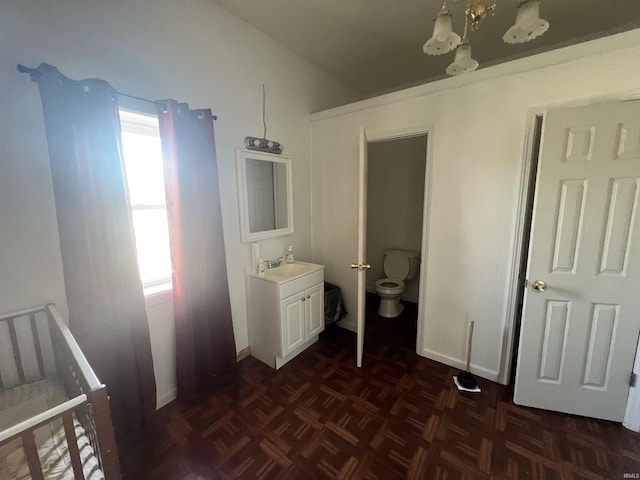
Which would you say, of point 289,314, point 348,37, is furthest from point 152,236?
point 348,37

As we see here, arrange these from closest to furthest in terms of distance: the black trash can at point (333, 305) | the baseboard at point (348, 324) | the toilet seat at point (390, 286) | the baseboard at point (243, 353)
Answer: the baseboard at point (243, 353) → the black trash can at point (333, 305) → the baseboard at point (348, 324) → the toilet seat at point (390, 286)

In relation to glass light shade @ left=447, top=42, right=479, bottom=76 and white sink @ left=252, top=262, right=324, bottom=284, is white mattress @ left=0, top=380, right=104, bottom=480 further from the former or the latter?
glass light shade @ left=447, top=42, right=479, bottom=76

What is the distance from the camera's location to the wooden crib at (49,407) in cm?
82

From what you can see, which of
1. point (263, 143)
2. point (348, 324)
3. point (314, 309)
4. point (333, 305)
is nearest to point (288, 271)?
point (314, 309)

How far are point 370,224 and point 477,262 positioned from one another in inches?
78.5

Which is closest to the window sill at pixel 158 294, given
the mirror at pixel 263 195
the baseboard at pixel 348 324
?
the mirror at pixel 263 195

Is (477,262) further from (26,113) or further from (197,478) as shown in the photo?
(26,113)

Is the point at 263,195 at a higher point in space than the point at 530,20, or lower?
lower

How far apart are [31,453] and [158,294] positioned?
3.67 feet

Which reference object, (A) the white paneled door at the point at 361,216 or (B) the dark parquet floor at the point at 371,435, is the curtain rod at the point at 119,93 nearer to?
(A) the white paneled door at the point at 361,216

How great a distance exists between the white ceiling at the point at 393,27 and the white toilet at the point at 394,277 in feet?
7.49

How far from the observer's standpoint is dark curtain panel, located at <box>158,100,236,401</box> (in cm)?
175

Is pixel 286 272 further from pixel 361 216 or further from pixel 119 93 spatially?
pixel 119 93

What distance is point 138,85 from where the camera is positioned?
64.4 inches
